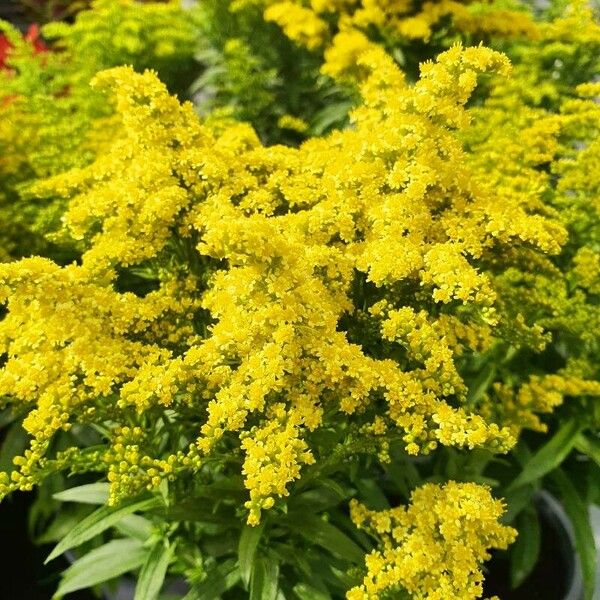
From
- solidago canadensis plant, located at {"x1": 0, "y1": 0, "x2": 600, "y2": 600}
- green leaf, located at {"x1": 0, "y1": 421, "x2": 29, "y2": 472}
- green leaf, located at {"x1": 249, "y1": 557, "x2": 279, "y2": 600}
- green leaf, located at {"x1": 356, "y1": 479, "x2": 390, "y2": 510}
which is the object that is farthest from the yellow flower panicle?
green leaf, located at {"x1": 0, "y1": 421, "x2": 29, "y2": 472}

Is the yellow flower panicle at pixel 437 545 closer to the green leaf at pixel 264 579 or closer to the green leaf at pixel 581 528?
the green leaf at pixel 264 579

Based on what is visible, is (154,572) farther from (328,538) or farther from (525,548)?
(525,548)

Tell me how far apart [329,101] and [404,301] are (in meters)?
1.36

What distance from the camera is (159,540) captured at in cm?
106

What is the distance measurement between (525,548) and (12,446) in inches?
40.2

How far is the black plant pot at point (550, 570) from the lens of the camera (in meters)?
1.28

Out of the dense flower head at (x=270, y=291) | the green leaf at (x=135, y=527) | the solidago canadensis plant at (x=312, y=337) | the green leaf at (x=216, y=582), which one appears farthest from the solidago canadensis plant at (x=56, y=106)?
the green leaf at (x=216, y=582)

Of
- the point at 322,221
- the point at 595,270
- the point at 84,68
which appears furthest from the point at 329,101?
the point at 322,221

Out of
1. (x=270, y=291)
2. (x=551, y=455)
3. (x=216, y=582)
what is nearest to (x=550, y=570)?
(x=551, y=455)

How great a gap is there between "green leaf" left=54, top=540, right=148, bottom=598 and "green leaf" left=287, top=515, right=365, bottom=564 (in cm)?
28

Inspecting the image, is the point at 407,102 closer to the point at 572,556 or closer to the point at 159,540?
the point at 159,540

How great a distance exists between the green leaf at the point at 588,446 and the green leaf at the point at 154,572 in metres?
0.74

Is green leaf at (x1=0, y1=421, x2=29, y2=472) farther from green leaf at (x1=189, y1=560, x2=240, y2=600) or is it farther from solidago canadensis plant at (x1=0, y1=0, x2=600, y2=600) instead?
green leaf at (x1=189, y1=560, x2=240, y2=600)

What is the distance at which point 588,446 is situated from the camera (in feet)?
4.10
